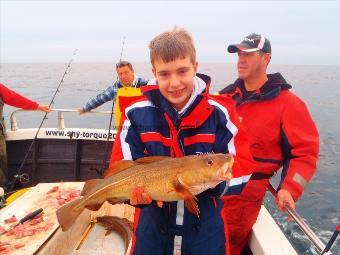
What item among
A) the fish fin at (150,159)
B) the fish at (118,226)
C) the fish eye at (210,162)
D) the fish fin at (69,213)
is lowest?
the fish at (118,226)

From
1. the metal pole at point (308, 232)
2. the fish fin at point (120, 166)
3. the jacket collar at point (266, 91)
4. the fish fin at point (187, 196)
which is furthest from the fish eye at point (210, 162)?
the jacket collar at point (266, 91)

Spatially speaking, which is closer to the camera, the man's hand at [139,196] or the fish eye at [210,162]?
the fish eye at [210,162]

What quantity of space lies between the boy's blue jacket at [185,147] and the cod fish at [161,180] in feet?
0.76

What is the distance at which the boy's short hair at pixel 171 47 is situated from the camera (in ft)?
8.94

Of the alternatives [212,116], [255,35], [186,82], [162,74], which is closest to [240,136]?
[212,116]

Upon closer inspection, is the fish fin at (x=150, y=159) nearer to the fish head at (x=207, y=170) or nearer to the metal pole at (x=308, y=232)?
the fish head at (x=207, y=170)

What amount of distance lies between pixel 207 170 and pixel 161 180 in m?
0.37

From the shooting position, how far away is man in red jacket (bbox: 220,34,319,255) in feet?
11.6

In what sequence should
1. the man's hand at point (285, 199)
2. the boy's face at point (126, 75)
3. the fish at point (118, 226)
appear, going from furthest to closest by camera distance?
1. the boy's face at point (126, 75)
2. the fish at point (118, 226)
3. the man's hand at point (285, 199)

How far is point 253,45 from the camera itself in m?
4.33

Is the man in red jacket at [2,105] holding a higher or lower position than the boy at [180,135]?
lower

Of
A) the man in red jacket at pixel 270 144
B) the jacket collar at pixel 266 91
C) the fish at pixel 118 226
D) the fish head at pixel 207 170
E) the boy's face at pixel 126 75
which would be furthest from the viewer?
the boy's face at pixel 126 75

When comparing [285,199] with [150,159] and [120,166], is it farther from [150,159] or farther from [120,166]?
[120,166]

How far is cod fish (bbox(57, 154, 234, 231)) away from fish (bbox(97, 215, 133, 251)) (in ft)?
6.14
